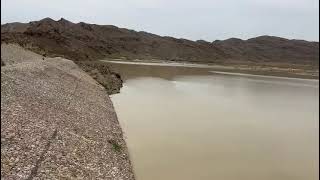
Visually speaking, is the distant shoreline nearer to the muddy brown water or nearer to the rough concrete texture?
the muddy brown water

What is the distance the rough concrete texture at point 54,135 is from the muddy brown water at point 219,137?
157cm

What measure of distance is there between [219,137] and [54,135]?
1008 centimetres

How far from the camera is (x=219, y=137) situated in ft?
77.2

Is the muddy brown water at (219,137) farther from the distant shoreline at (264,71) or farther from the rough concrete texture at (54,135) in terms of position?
the distant shoreline at (264,71)

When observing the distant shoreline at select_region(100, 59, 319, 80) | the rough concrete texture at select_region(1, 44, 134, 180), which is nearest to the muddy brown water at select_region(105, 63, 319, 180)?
the rough concrete texture at select_region(1, 44, 134, 180)

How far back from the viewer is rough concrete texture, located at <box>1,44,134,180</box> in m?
12.9

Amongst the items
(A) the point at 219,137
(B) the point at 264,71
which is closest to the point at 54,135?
(A) the point at 219,137

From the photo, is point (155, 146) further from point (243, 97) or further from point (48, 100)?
point (243, 97)

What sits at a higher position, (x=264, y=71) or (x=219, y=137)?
(x=219, y=137)

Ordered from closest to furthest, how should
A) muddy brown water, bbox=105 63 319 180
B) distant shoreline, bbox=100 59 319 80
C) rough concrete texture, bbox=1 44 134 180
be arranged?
rough concrete texture, bbox=1 44 134 180 → muddy brown water, bbox=105 63 319 180 → distant shoreline, bbox=100 59 319 80

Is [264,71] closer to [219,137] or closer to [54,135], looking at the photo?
[219,137]

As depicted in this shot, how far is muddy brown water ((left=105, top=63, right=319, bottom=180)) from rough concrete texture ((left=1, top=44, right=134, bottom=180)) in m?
1.57

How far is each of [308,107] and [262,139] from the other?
1671cm

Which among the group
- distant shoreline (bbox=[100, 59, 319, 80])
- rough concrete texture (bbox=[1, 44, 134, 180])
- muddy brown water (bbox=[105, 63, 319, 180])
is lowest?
distant shoreline (bbox=[100, 59, 319, 80])
